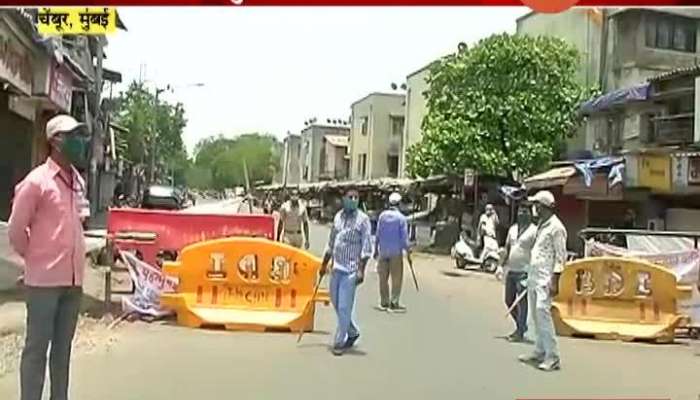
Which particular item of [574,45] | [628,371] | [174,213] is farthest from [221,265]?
→ [574,45]

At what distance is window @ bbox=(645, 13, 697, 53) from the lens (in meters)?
31.5

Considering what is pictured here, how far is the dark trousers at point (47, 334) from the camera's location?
567 cm

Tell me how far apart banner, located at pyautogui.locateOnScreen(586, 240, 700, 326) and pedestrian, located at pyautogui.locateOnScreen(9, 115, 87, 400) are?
29.6ft

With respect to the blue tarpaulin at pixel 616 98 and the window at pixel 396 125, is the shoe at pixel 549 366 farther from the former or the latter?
the window at pixel 396 125

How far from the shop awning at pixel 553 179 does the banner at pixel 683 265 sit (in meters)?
11.9

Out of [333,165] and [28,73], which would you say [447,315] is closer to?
[28,73]

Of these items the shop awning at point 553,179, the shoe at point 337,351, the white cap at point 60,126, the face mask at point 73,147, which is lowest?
the shoe at point 337,351

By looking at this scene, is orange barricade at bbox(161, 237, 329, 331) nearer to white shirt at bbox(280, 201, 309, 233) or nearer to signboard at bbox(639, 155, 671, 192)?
white shirt at bbox(280, 201, 309, 233)

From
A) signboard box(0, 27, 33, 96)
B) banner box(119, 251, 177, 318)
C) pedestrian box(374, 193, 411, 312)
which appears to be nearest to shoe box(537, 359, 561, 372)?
banner box(119, 251, 177, 318)

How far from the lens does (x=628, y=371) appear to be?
10.0m

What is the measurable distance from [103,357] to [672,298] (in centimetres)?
708

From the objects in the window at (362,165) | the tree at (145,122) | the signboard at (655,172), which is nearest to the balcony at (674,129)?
the signboard at (655,172)

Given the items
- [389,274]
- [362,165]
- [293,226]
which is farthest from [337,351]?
[362,165]

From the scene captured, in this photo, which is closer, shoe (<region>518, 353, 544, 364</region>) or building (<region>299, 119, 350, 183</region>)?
shoe (<region>518, 353, 544, 364</region>)
